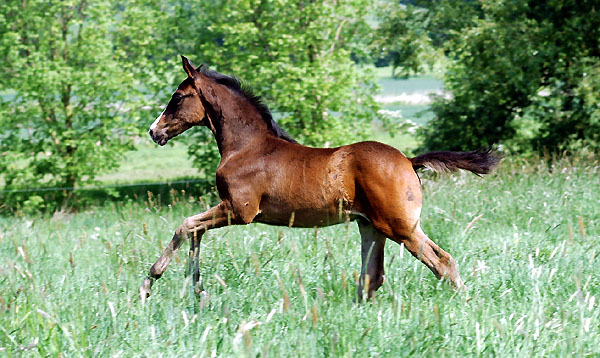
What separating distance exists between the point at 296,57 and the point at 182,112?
1340 cm

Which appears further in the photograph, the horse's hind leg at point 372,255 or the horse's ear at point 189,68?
the horse's ear at point 189,68

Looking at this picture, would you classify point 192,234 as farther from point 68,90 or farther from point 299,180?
point 68,90

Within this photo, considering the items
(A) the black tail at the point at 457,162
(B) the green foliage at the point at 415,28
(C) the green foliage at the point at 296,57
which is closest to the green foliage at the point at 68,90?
(C) the green foliage at the point at 296,57

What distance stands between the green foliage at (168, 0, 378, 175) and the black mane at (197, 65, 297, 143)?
11.1 m

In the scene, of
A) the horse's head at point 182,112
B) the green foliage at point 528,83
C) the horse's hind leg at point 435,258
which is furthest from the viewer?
the green foliage at point 528,83

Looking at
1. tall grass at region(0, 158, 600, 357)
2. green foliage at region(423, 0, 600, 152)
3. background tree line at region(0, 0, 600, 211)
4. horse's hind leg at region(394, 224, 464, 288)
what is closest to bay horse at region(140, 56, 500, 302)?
horse's hind leg at region(394, 224, 464, 288)

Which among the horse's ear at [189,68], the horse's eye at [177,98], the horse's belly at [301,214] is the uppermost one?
the horse's ear at [189,68]

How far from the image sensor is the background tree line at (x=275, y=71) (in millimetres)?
15828

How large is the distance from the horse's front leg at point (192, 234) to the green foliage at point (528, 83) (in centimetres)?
1126

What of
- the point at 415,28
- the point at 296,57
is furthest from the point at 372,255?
the point at 415,28

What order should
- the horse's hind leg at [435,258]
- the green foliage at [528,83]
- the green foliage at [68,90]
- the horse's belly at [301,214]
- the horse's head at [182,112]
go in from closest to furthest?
1. the horse's hind leg at [435,258]
2. the horse's belly at [301,214]
3. the horse's head at [182,112]
4. the green foliage at [528,83]
5. the green foliage at [68,90]

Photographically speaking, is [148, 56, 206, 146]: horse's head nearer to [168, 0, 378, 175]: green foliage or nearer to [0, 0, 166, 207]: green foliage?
[168, 0, 378, 175]: green foliage

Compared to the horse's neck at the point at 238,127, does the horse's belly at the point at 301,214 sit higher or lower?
lower

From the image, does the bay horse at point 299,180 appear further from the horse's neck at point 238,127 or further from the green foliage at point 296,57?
the green foliage at point 296,57
